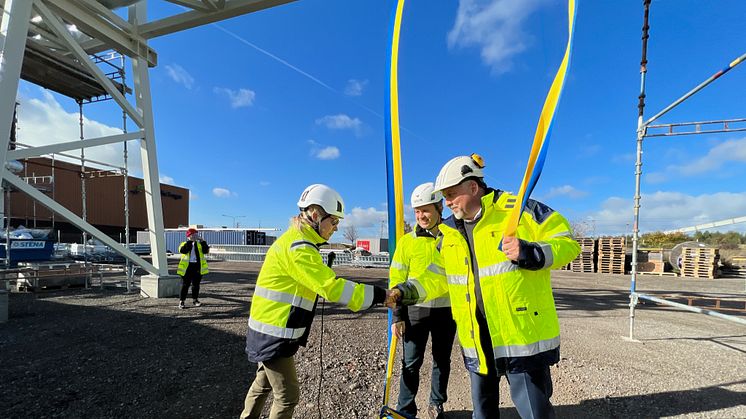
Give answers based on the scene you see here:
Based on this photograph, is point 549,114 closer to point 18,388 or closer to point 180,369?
point 180,369

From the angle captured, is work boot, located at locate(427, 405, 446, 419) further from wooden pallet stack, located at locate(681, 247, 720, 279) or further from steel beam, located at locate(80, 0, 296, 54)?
wooden pallet stack, located at locate(681, 247, 720, 279)

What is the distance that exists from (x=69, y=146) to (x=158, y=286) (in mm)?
3967

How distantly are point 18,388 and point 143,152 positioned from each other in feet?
21.4

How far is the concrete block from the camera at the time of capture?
29.6 feet

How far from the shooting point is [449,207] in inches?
83.3

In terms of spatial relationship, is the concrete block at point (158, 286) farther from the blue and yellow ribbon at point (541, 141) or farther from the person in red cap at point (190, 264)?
the blue and yellow ribbon at point (541, 141)

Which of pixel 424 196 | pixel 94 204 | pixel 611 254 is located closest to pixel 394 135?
pixel 424 196

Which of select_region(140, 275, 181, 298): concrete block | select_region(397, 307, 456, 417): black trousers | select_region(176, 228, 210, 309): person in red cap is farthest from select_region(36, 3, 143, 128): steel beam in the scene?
select_region(397, 307, 456, 417): black trousers

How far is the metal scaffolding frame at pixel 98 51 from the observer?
222 inches

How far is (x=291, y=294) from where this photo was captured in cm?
232

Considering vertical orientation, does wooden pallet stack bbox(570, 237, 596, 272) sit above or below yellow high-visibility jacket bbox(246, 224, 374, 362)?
below

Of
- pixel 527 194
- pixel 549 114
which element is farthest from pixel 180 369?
pixel 549 114

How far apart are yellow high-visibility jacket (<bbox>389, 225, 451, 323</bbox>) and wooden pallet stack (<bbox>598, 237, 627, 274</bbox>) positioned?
21.6 m

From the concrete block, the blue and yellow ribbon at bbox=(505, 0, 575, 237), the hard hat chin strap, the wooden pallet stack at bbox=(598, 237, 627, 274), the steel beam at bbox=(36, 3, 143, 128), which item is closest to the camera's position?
the blue and yellow ribbon at bbox=(505, 0, 575, 237)
